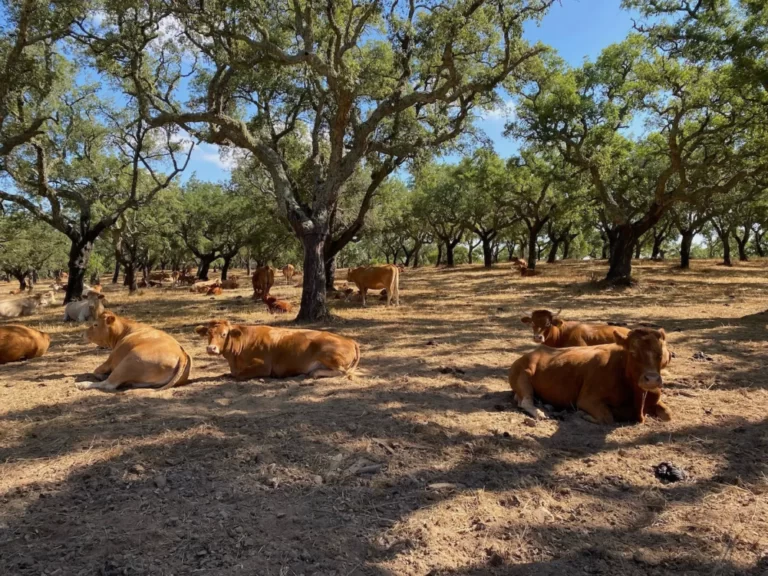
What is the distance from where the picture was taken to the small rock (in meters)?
3.68

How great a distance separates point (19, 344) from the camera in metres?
7.82

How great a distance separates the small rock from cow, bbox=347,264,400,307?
11380mm

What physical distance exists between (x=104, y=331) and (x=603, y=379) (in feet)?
22.5

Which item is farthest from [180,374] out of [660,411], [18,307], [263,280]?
[18,307]

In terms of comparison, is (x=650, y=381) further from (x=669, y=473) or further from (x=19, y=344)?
(x=19, y=344)

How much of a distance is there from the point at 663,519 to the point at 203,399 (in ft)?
14.8

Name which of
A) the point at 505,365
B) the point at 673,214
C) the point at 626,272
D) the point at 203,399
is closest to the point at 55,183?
the point at 203,399

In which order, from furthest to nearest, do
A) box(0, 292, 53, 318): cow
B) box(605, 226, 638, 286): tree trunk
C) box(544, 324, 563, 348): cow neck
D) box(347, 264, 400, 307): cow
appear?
1. box(605, 226, 638, 286): tree trunk
2. box(347, 264, 400, 307): cow
3. box(0, 292, 53, 318): cow
4. box(544, 324, 563, 348): cow neck

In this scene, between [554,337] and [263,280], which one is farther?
[263,280]

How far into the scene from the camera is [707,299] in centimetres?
1420

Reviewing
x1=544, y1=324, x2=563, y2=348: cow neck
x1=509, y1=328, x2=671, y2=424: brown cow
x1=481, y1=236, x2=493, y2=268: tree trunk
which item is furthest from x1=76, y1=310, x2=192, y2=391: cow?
x1=481, y1=236, x2=493, y2=268: tree trunk

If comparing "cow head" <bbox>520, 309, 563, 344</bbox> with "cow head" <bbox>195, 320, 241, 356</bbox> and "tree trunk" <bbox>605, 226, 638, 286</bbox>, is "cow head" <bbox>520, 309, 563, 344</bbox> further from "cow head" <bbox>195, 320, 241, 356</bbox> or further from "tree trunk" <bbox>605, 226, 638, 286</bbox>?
"tree trunk" <bbox>605, 226, 638, 286</bbox>

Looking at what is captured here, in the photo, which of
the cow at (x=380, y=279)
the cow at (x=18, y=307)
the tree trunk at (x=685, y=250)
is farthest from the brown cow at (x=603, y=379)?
Answer: the tree trunk at (x=685, y=250)

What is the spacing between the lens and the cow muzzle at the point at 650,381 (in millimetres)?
4156
